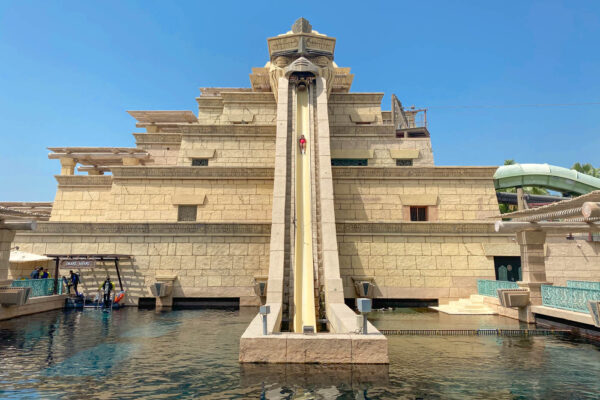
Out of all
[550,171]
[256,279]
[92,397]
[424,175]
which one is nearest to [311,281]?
[256,279]

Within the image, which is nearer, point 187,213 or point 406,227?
point 406,227

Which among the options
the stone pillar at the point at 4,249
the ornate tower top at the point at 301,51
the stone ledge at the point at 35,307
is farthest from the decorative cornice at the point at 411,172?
the stone pillar at the point at 4,249

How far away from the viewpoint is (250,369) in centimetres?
816

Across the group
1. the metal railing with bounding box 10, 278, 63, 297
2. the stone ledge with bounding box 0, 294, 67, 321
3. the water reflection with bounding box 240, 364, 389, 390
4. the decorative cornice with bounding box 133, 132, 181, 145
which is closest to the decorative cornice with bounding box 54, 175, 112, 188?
the decorative cornice with bounding box 133, 132, 181, 145

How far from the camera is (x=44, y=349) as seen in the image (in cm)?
1020

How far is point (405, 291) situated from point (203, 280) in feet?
34.9

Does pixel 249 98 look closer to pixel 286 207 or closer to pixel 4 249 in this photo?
pixel 286 207

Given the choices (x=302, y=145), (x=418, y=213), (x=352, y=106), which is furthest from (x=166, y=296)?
(x=352, y=106)

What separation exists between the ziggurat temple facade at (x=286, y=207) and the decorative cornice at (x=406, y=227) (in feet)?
0.18

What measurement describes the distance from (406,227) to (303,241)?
6.85m

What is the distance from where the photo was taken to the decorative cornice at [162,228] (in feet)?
66.8

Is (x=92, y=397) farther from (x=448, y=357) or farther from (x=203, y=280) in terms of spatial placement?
(x=203, y=280)

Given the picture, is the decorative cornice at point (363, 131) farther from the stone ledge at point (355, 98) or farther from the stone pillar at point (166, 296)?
the stone pillar at point (166, 296)

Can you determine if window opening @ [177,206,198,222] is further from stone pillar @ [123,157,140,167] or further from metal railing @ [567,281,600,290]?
metal railing @ [567,281,600,290]
